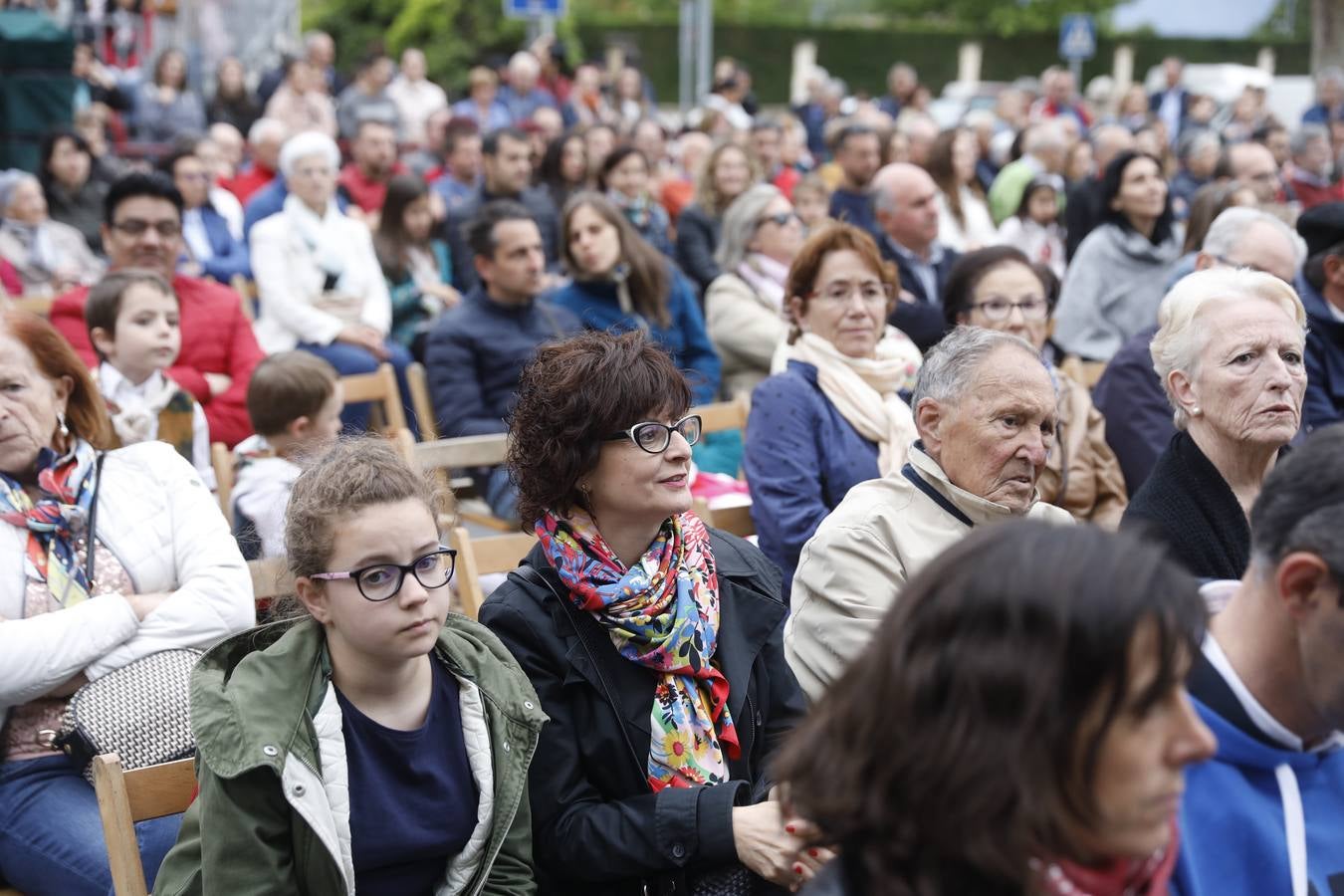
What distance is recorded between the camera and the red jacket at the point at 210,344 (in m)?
5.26

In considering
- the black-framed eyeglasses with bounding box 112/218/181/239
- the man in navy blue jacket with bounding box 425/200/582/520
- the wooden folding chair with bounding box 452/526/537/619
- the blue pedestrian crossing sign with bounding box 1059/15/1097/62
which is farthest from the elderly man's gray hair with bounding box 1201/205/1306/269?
the blue pedestrian crossing sign with bounding box 1059/15/1097/62

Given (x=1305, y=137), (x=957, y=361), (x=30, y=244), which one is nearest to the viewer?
(x=957, y=361)

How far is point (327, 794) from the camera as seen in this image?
2.25 metres

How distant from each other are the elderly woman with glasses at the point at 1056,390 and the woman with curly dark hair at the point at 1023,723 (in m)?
2.73

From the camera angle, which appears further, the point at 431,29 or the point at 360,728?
the point at 431,29

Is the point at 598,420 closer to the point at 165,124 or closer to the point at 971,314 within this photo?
the point at 971,314

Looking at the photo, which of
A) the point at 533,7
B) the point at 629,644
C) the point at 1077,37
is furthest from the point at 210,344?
the point at 1077,37

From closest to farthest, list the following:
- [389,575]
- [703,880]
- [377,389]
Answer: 1. [389,575]
2. [703,880]
3. [377,389]

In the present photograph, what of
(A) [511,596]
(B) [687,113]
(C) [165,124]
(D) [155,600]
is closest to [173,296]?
(D) [155,600]

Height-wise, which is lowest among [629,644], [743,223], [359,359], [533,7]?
[359,359]

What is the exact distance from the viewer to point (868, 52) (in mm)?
35844

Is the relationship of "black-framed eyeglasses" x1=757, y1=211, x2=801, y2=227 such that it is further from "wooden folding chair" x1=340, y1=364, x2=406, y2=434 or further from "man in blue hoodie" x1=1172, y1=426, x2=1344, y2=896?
"man in blue hoodie" x1=1172, y1=426, x2=1344, y2=896

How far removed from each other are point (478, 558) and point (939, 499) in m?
1.20

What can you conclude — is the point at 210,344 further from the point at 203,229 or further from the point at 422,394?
the point at 203,229
